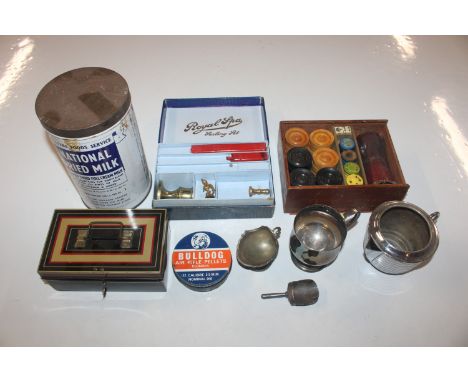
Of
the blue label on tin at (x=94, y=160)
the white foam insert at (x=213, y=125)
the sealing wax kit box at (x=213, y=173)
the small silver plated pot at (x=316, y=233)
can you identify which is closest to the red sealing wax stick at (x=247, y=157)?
the sealing wax kit box at (x=213, y=173)

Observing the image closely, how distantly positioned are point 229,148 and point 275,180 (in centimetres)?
24

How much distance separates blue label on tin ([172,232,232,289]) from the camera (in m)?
1.16

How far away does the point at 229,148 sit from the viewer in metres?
1.38

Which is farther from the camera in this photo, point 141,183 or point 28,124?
point 28,124

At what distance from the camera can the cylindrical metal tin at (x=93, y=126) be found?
973 millimetres

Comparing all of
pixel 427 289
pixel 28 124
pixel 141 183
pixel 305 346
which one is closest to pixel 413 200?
pixel 427 289

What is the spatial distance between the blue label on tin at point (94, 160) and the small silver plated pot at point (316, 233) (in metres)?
0.60

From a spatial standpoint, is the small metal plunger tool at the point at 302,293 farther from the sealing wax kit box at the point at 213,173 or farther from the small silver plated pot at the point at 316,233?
the sealing wax kit box at the point at 213,173

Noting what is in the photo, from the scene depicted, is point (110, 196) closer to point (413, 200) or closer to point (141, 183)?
point (141, 183)

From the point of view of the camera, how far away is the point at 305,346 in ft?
3.71

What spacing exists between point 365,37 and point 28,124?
5.87 ft

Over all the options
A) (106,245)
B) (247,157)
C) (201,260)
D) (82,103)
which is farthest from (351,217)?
(82,103)

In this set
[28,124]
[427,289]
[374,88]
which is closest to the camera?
[427,289]

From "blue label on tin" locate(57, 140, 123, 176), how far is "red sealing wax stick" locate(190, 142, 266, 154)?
0.34 m
